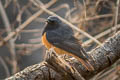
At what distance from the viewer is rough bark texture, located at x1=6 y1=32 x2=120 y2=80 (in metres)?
1.92

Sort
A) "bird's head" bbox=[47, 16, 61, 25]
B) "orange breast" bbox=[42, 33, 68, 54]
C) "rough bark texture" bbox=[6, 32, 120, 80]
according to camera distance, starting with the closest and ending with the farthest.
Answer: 1. "rough bark texture" bbox=[6, 32, 120, 80]
2. "orange breast" bbox=[42, 33, 68, 54]
3. "bird's head" bbox=[47, 16, 61, 25]

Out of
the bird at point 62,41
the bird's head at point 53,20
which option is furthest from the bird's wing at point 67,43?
the bird's head at point 53,20

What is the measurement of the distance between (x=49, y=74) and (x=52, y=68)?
104 millimetres

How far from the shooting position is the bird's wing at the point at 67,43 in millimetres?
2419

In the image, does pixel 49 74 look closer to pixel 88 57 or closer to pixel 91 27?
pixel 88 57

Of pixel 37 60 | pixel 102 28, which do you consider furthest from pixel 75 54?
pixel 37 60

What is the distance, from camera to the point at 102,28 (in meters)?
4.82

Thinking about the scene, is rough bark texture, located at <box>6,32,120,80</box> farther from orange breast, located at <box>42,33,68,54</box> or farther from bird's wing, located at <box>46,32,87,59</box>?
orange breast, located at <box>42,33,68,54</box>

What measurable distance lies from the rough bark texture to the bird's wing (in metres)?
0.09

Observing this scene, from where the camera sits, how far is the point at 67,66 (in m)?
1.96

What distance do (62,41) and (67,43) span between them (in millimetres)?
92

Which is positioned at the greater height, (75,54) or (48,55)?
(48,55)

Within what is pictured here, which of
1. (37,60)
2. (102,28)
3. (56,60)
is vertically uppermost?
(56,60)

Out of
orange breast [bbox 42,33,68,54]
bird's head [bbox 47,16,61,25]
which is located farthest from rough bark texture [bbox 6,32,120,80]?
bird's head [bbox 47,16,61,25]
